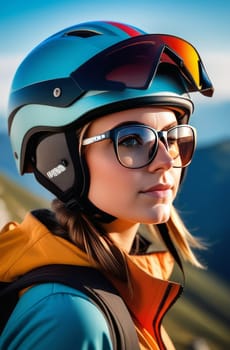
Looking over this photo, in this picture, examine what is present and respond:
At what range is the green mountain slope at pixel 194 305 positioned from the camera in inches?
135

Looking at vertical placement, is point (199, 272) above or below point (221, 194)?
below

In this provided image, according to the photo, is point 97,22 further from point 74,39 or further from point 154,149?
point 154,149

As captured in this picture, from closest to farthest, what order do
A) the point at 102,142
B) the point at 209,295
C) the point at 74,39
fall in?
the point at 102,142 → the point at 74,39 → the point at 209,295

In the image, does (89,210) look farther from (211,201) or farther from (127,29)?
(211,201)

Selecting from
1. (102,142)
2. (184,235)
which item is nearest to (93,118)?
(102,142)

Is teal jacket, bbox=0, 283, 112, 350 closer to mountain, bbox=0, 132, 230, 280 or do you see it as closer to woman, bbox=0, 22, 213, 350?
woman, bbox=0, 22, 213, 350

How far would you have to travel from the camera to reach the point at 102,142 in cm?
143

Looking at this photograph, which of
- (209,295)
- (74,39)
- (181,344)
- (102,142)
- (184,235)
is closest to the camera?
(102,142)

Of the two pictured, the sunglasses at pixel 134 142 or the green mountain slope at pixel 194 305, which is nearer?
the sunglasses at pixel 134 142

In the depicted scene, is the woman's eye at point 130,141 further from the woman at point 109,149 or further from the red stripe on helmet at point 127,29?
the red stripe on helmet at point 127,29

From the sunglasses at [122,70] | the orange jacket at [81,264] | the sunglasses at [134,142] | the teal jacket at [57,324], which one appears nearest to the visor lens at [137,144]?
Answer: the sunglasses at [134,142]

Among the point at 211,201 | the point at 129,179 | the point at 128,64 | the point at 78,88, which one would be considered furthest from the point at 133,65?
the point at 211,201

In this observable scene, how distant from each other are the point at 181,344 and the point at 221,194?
105 cm

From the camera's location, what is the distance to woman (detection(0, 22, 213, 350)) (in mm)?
1419
